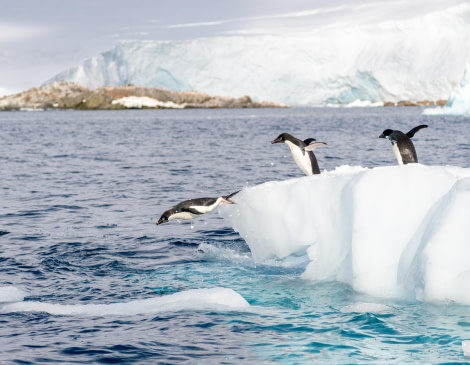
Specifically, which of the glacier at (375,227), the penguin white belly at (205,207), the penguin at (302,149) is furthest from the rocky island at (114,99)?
the glacier at (375,227)

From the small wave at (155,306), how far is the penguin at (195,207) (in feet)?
6.68

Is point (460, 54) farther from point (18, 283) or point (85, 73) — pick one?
point (18, 283)

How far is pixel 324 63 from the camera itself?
13400 cm

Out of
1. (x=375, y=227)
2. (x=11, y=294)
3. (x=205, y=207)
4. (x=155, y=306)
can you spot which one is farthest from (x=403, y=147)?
(x=11, y=294)

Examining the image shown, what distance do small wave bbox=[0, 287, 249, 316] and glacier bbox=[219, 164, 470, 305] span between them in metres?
1.61

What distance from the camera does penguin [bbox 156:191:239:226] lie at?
10.9 meters

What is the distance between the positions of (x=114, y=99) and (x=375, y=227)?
161 metres

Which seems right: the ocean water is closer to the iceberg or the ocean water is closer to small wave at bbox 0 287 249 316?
small wave at bbox 0 287 249 316

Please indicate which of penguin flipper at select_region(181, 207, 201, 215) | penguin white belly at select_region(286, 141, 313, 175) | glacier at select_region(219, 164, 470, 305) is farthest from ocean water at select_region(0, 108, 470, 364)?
penguin white belly at select_region(286, 141, 313, 175)

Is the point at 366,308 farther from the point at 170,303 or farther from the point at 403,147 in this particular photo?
the point at 403,147

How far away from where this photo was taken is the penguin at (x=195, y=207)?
10.9 m

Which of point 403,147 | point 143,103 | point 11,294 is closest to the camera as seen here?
point 11,294

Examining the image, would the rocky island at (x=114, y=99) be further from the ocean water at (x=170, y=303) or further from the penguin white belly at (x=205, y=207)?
the penguin white belly at (x=205, y=207)

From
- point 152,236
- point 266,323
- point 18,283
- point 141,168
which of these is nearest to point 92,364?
point 266,323
